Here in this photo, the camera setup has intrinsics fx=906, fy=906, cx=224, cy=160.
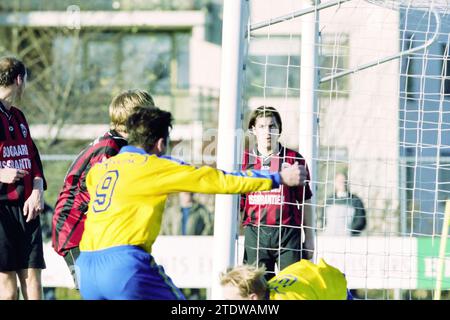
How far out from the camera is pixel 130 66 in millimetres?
25125

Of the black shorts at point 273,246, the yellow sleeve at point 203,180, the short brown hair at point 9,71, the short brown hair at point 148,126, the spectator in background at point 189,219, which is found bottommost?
the spectator in background at point 189,219

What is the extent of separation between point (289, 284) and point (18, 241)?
7.44 ft

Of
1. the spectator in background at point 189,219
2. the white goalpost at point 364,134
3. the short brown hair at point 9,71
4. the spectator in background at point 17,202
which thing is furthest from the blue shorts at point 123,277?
the spectator in background at point 189,219

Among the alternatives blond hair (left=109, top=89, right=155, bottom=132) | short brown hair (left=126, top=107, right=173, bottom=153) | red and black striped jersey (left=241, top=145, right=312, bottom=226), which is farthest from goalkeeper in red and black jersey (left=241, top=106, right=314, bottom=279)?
short brown hair (left=126, top=107, right=173, bottom=153)

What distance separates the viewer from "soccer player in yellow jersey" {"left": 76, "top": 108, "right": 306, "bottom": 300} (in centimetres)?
502

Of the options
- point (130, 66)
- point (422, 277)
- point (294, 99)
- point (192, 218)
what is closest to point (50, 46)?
point (130, 66)

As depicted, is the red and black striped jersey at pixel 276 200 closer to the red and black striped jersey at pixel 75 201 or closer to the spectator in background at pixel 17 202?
the red and black striped jersey at pixel 75 201

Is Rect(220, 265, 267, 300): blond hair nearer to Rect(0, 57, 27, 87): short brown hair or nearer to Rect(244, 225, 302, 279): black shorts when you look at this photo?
Rect(244, 225, 302, 279): black shorts

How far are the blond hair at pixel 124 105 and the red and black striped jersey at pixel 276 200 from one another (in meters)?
1.36

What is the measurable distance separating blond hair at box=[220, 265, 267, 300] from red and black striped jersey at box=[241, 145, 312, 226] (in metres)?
2.03

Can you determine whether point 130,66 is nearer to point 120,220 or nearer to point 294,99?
point 294,99

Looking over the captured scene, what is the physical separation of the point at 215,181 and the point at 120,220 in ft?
1.89

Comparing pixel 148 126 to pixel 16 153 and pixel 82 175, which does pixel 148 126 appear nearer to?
pixel 82 175

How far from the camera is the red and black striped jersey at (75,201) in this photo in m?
6.36
